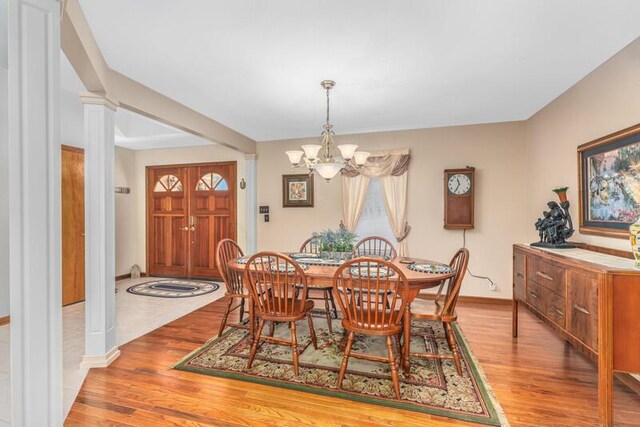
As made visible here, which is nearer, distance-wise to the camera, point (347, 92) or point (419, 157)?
point (347, 92)

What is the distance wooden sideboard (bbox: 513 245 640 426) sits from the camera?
5.70ft

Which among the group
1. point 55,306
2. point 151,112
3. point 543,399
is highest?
point 151,112

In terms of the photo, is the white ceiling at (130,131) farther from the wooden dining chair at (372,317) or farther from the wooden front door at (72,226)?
the wooden dining chair at (372,317)

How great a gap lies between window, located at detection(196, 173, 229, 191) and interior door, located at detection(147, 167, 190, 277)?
0.31 m

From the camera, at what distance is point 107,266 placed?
2.54 m

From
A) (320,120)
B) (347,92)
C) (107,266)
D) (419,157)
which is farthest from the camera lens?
(419,157)

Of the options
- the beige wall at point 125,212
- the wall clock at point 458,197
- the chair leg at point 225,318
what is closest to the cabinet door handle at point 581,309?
the wall clock at point 458,197

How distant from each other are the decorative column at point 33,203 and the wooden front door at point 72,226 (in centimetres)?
339

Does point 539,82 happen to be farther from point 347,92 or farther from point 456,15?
point 347,92

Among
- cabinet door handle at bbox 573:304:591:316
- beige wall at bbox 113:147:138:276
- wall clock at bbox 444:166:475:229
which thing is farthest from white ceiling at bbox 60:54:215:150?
cabinet door handle at bbox 573:304:591:316

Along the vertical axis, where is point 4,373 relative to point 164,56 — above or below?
below

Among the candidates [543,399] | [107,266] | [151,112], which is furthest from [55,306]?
[543,399]

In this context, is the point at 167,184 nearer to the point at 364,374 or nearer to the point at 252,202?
the point at 252,202

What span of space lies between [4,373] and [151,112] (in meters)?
2.41
